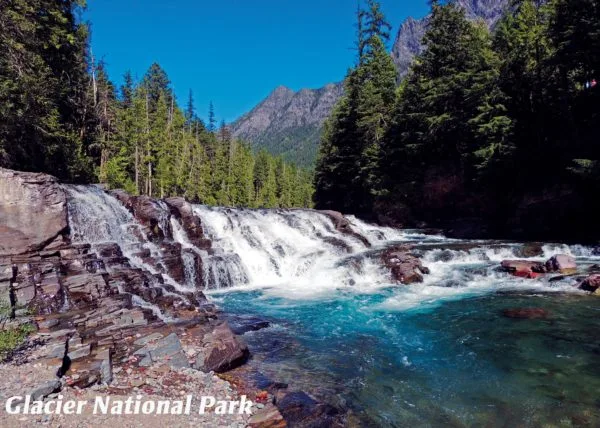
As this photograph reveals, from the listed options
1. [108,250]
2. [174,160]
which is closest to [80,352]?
[108,250]

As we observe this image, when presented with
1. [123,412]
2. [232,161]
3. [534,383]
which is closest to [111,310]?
Result: [123,412]

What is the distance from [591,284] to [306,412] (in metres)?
13.6

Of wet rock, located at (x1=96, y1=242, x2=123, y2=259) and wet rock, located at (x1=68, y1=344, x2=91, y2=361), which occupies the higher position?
wet rock, located at (x1=96, y1=242, x2=123, y2=259)

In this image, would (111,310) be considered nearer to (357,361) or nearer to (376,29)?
(357,361)

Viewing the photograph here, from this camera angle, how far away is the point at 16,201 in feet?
48.3

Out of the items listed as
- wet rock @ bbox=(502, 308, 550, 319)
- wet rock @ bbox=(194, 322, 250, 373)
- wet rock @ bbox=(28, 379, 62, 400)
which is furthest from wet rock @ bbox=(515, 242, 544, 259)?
wet rock @ bbox=(28, 379, 62, 400)

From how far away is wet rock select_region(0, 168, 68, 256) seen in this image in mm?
14430

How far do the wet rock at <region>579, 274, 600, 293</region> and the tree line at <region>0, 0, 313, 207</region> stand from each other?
86.8 ft

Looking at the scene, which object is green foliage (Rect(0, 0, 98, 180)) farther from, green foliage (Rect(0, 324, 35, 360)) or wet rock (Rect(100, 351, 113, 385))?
wet rock (Rect(100, 351, 113, 385))

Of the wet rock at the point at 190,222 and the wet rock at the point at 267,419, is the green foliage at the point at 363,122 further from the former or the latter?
the wet rock at the point at 267,419

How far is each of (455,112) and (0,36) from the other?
30.7 m

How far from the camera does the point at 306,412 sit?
6.89 m

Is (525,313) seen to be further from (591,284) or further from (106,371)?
(106,371)

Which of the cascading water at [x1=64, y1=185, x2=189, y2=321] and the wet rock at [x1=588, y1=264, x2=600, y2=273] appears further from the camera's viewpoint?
the cascading water at [x1=64, y1=185, x2=189, y2=321]
